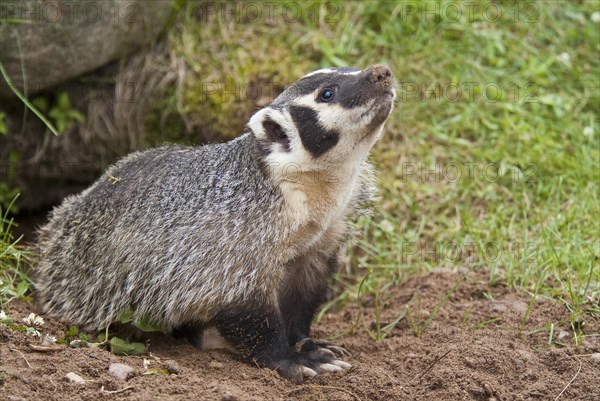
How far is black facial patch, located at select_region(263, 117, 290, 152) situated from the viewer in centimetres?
418

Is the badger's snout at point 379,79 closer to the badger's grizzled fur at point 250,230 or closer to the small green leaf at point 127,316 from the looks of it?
the badger's grizzled fur at point 250,230

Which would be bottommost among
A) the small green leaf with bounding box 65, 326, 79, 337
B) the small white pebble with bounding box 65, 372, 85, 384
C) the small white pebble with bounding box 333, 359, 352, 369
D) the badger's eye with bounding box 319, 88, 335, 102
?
the small white pebble with bounding box 333, 359, 352, 369

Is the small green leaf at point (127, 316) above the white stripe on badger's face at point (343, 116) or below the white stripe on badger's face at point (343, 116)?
below

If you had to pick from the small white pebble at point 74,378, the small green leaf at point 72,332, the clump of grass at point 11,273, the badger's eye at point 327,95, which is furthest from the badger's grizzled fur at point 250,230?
the small white pebble at point 74,378

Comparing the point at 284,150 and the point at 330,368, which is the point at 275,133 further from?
the point at 330,368

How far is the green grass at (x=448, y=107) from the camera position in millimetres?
5484

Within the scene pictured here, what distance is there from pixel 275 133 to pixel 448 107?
240 centimetres

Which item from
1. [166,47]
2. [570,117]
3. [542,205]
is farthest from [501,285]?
[166,47]

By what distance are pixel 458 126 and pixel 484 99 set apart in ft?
1.09

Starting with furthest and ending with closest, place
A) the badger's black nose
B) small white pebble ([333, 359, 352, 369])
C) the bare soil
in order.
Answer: small white pebble ([333, 359, 352, 369]), the badger's black nose, the bare soil

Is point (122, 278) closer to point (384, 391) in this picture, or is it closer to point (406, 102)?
point (384, 391)

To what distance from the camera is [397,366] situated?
163 inches

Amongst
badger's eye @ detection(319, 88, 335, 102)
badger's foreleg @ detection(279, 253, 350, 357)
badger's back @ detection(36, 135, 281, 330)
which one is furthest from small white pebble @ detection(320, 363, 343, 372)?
badger's eye @ detection(319, 88, 335, 102)

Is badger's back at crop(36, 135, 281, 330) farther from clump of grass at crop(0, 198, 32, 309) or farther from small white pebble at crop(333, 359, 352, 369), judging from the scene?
small white pebble at crop(333, 359, 352, 369)
